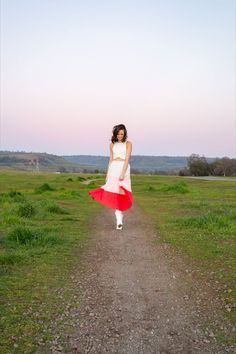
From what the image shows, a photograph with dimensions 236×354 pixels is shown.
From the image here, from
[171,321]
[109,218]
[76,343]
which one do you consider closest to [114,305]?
[171,321]

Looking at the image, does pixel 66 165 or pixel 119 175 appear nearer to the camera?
pixel 119 175

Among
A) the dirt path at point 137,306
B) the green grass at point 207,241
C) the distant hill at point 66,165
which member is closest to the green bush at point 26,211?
the green grass at point 207,241

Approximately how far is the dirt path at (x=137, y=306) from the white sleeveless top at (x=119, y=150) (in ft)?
9.88

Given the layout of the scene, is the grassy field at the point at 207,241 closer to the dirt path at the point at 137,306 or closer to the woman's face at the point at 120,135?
the dirt path at the point at 137,306

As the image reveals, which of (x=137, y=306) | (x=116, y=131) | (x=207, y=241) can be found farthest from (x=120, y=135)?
(x=137, y=306)

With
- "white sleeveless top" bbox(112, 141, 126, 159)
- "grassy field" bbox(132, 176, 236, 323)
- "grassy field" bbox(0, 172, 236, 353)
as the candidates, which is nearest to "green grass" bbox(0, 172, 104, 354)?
"grassy field" bbox(0, 172, 236, 353)

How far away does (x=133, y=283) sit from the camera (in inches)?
266

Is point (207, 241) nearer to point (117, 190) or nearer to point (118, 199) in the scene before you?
point (118, 199)

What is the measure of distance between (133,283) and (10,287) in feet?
6.33

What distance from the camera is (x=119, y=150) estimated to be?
11.7 m

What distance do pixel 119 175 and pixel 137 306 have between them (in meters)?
6.36

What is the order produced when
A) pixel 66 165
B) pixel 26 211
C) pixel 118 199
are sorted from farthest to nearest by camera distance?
pixel 66 165
pixel 26 211
pixel 118 199

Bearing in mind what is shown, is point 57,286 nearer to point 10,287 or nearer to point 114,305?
point 10,287

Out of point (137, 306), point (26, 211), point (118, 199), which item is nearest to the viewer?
point (137, 306)
